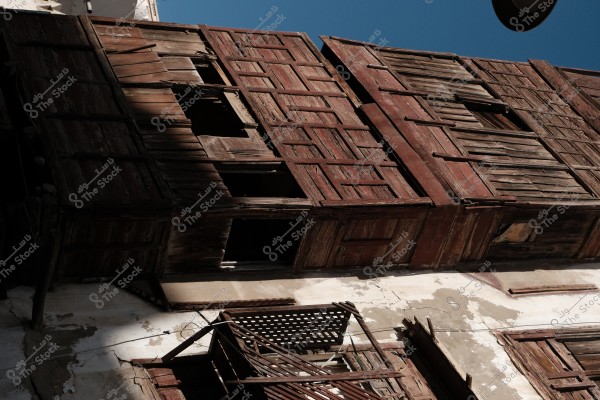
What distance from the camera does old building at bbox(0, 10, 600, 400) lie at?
1398 cm

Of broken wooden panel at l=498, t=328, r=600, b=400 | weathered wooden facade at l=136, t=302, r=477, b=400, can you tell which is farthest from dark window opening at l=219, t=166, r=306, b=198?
broken wooden panel at l=498, t=328, r=600, b=400

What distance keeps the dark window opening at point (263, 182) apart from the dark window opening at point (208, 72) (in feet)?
7.61

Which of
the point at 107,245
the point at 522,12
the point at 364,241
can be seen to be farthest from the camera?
the point at 364,241

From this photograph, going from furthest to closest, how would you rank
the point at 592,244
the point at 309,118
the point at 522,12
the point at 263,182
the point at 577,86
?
the point at 577,86, the point at 592,244, the point at 263,182, the point at 309,118, the point at 522,12

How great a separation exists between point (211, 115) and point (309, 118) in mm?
2702

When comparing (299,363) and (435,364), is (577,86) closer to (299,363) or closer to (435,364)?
(435,364)

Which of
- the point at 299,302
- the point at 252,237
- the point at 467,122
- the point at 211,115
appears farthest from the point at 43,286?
the point at 467,122

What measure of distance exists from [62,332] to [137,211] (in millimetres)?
2378

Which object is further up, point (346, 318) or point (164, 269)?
point (164, 269)

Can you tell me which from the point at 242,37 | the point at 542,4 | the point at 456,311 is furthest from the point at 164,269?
the point at 542,4

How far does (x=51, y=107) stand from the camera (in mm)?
16016

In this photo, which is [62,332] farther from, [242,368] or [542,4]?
[542,4]

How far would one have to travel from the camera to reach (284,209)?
52.4 ft

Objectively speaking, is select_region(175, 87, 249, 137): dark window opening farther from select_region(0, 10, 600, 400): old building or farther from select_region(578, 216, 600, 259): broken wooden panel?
select_region(578, 216, 600, 259): broken wooden panel
